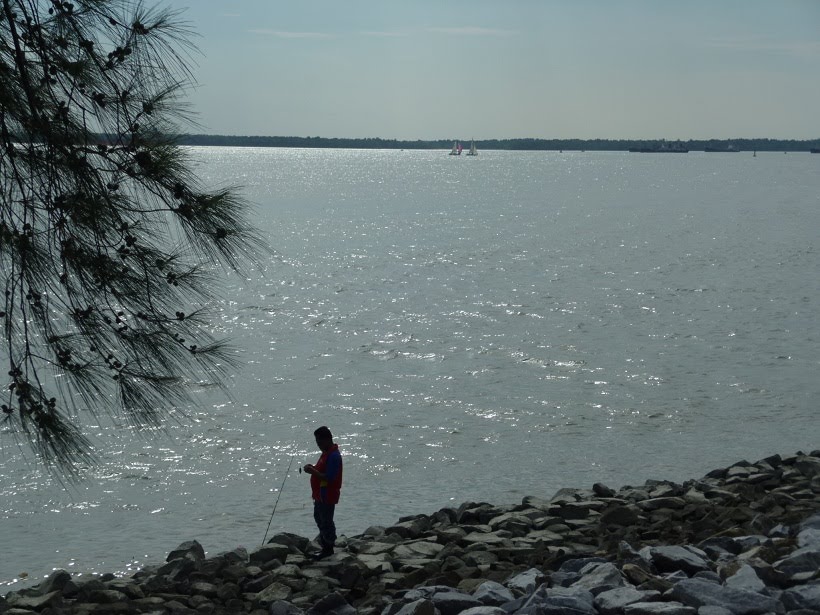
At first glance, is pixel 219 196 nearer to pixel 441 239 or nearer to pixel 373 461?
pixel 373 461

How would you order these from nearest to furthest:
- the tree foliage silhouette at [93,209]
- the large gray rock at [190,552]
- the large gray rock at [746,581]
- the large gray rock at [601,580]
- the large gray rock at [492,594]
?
1. the tree foliage silhouette at [93,209]
2. the large gray rock at [746,581]
3. the large gray rock at [601,580]
4. the large gray rock at [492,594]
5. the large gray rock at [190,552]

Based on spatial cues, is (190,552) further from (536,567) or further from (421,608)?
(421,608)

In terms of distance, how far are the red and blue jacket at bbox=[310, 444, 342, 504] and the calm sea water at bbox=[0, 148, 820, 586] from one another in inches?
107

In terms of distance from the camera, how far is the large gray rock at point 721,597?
614cm

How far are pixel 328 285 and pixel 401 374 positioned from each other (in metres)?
16.6

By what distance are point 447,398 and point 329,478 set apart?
32.9 ft

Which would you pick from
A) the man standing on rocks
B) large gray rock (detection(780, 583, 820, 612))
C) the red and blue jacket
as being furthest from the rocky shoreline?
the red and blue jacket

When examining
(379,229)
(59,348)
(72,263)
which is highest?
(72,263)

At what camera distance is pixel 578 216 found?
73.9 m

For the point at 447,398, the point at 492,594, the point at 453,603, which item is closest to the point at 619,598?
the point at 492,594

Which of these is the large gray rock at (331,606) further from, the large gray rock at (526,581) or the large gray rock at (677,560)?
the large gray rock at (677,560)

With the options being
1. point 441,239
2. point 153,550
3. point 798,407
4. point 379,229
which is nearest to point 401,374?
point 798,407

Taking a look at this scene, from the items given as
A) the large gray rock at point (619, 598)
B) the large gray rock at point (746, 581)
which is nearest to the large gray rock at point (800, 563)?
the large gray rock at point (746, 581)

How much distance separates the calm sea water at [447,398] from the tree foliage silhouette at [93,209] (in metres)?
0.37
